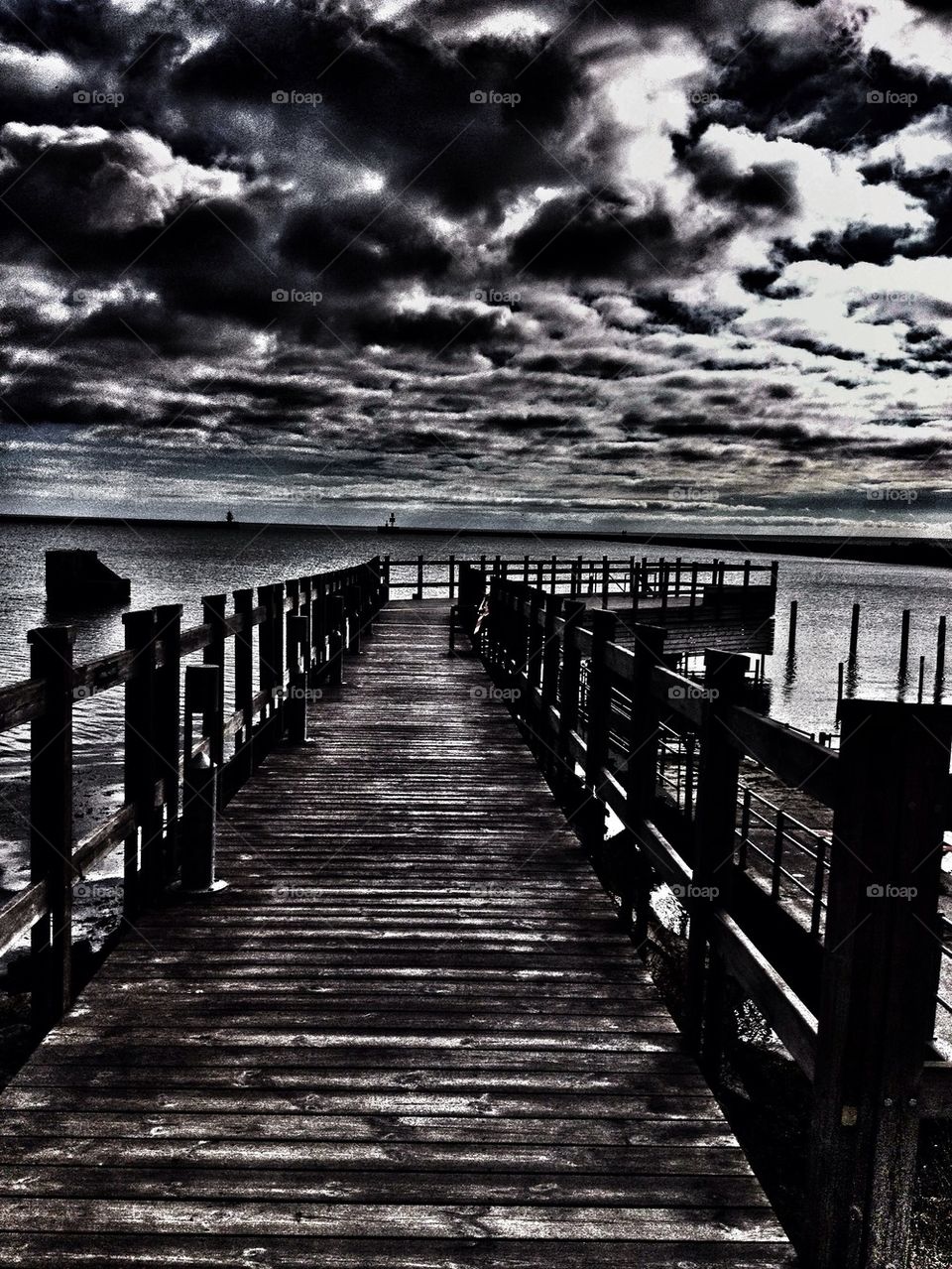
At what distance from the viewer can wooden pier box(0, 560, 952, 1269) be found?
2197 millimetres

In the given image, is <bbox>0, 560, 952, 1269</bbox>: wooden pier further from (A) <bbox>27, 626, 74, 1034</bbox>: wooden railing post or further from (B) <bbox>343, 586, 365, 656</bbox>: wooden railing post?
(B) <bbox>343, 586, 365, 656</bbox>: wooden railing post

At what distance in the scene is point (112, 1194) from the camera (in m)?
2.46

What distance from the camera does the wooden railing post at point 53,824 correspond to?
10.8ft

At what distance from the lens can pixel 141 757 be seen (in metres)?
4.39

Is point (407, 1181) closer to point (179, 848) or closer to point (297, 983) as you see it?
point (297, 983)

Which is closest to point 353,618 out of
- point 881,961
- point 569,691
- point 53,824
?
point 569,691

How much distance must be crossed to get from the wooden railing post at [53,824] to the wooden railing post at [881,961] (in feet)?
8.85

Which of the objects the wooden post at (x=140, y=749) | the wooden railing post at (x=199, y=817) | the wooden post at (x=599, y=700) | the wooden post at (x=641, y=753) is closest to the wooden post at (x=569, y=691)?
the wooden post at (x=599, y=700)

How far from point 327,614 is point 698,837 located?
9.01m

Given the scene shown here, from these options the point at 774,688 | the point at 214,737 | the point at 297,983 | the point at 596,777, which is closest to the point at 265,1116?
the point at 297,983

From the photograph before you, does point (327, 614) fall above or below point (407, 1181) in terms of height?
above

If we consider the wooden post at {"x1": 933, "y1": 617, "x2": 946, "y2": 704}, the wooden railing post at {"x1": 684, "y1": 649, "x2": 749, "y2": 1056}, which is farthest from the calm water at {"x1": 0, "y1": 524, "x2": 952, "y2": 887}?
the wooden railing post at {"x1": 684, "y1": 649, "x2": 749, "y2": 1056}

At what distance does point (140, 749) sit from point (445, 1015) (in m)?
2.01

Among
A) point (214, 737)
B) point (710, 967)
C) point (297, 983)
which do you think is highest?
point (214, 737)
